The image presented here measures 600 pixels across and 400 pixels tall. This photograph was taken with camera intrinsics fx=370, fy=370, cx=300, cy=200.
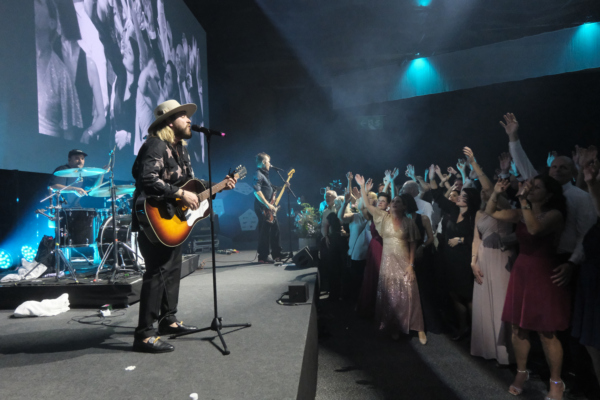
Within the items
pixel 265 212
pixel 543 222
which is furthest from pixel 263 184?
pixel 543 222

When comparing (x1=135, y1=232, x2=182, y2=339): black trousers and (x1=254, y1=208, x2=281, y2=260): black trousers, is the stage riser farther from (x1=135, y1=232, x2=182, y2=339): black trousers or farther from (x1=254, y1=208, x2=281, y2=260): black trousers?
(x1=254, y1=208, x2=281, y2=260): black trousers

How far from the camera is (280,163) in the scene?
1245 cm

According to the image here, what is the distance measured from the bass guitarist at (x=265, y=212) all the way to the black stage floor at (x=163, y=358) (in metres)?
2.75

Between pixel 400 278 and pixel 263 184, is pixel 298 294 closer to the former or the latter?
pixel 400 278

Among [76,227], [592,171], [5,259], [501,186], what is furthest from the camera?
[5,259]

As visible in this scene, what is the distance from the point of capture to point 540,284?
247cm

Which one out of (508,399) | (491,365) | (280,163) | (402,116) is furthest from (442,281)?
(280,163)

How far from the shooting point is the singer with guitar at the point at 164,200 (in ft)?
7.59

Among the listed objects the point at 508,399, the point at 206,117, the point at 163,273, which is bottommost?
the point at 508,399

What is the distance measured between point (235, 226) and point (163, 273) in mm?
10104

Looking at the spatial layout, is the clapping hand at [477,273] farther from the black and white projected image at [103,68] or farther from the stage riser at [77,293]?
the black and white projected image at [103,68]

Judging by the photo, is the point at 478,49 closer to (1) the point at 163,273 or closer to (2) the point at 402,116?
(2) the point at 402,116

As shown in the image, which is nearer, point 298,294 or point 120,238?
point 298,294

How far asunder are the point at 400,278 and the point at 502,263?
99 centimetres
